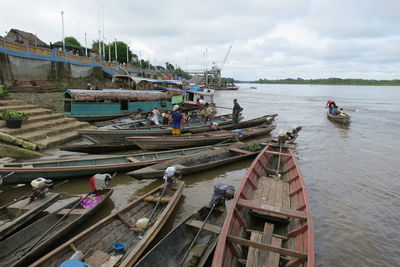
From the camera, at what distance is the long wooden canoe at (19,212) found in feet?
15.9

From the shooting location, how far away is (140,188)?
328 inches

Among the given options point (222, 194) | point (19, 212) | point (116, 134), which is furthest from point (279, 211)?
point (116, 134)

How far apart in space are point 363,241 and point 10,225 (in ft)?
26.4

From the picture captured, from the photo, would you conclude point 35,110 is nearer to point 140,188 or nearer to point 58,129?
point 58,129

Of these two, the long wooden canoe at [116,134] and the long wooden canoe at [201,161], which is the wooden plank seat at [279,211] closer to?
the long wooden canoe at [201,161]

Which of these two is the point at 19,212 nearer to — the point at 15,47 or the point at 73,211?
the point at 73,211

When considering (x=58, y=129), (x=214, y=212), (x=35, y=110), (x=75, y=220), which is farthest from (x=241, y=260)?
(x=35, y=110)

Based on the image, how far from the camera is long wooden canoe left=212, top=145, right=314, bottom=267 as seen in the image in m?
4.09

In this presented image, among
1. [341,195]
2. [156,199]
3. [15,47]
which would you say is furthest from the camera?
[15,47]

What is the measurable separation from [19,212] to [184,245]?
387cm

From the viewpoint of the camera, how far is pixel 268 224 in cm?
548

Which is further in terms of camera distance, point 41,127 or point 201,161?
point 41,127

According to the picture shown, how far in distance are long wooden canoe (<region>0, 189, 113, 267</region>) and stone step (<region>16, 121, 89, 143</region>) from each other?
6.92 metres

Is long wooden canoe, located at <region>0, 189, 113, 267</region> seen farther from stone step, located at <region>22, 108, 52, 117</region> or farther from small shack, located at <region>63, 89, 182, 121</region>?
small shack, located at <region>63, 89, 182, 121</region>
